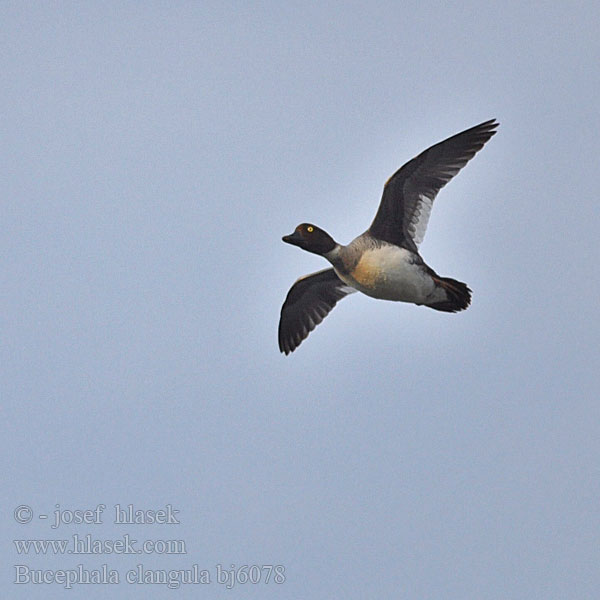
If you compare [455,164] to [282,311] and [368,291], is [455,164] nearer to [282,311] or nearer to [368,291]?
[368,291]

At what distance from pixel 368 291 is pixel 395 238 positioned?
3.22 ft

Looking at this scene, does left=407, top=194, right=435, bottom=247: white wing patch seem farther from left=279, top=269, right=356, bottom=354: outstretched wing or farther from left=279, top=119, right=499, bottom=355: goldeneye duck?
left=279, top=269, right=356, bottom=354: outstretched wing

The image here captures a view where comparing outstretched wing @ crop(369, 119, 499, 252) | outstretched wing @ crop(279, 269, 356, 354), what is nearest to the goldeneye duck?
outstretched wing @ crop(369, 119, 499, 252)

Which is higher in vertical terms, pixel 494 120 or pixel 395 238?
pixel 494 120

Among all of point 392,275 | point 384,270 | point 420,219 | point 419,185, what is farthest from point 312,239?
point 419,185

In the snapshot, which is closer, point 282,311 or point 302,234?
point 302,234

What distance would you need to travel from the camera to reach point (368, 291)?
21.2 m

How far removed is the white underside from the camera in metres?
20.8

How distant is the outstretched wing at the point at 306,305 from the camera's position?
2412 cm

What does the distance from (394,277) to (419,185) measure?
62.1 inches

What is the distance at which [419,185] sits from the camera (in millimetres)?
20969

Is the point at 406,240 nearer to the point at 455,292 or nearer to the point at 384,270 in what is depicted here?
the point at 384,270

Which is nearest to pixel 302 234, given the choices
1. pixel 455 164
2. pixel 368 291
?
pixel 368 291

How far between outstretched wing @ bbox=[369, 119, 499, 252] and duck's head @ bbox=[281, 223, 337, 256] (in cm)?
76
